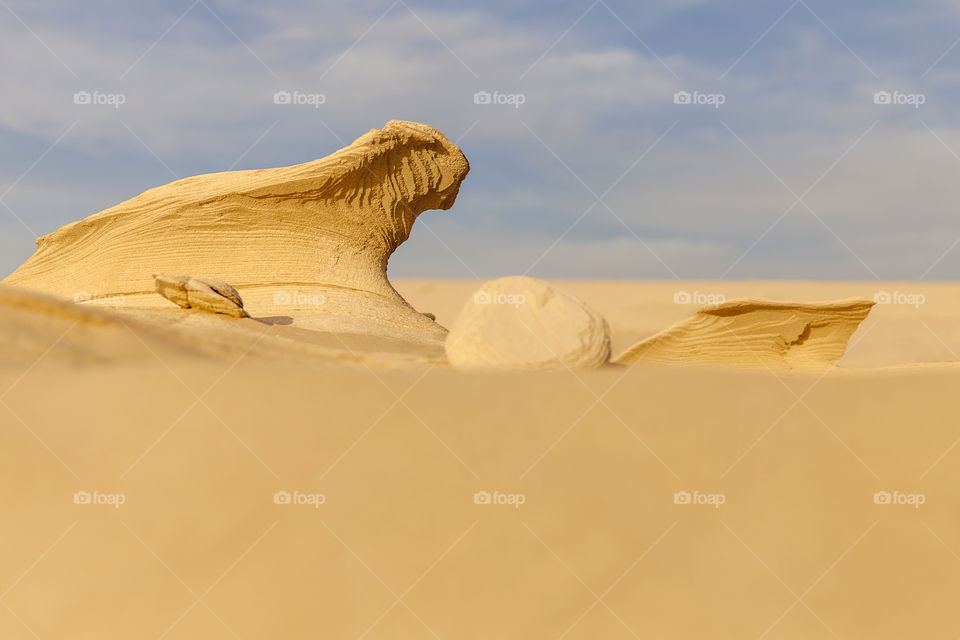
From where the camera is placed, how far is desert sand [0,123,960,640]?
2512mm

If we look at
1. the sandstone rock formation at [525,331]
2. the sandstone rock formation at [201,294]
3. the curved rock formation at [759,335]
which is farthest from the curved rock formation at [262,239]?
the sandstone rock formation at [525,331]

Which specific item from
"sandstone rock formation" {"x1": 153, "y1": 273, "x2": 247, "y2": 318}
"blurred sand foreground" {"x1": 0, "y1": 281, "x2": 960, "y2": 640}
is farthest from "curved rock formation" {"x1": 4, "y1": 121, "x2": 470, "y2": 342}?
"blurred sand foreground" {"x1": 0, "y1": 281, "x2": 960, "y2": 640}

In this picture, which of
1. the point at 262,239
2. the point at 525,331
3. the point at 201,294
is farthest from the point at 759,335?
the point at 262,239

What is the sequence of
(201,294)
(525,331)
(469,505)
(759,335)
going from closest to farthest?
(469,505)
(525,331)
(759,335)
(201,294)

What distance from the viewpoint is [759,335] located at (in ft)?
18.5

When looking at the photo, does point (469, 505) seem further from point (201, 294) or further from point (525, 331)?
point (201, 294)

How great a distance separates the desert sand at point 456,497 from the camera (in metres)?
2.51

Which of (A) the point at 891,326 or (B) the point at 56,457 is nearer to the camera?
(B) the point at 56,457

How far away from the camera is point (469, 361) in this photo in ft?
14.6

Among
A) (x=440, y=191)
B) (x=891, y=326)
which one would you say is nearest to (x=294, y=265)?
(x=440, y=191)

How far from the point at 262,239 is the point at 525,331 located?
668cm

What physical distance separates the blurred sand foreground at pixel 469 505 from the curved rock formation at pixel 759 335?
149cm

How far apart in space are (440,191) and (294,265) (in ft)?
9.00

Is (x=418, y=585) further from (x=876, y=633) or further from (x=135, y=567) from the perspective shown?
(x=876, y=633)
